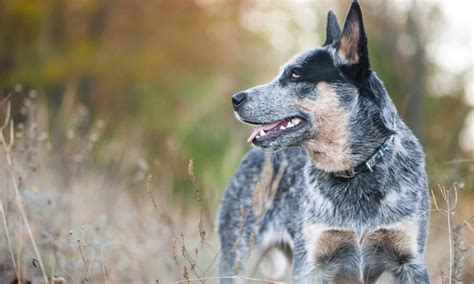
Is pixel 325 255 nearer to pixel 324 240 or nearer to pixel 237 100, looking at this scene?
pixel 324 240

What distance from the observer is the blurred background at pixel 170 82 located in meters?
7.82

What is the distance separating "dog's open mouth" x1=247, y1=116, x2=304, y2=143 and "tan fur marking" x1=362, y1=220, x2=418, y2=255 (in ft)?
2.48

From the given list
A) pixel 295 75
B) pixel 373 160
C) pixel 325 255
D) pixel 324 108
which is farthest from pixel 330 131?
pixel 325 255

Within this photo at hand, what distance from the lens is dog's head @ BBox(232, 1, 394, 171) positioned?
4648mm

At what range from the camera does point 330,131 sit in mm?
4688

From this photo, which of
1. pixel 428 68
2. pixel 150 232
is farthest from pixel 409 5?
pixel 150 232

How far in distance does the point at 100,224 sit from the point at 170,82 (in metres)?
10.8

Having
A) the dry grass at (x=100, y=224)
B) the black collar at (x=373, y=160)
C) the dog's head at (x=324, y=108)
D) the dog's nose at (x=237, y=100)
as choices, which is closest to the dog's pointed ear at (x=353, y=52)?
the dog's head at (x=324, y=108)

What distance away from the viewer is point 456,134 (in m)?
10.3

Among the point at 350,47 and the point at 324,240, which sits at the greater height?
the point at 350,47

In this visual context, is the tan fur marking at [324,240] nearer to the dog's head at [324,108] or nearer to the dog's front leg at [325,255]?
the dog's front leg at [325,255]

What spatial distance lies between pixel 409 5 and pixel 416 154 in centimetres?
805

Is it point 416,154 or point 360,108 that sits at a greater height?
point 360,108

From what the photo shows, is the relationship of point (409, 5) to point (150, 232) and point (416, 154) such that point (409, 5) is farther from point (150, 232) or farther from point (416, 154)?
point (416, 154)
